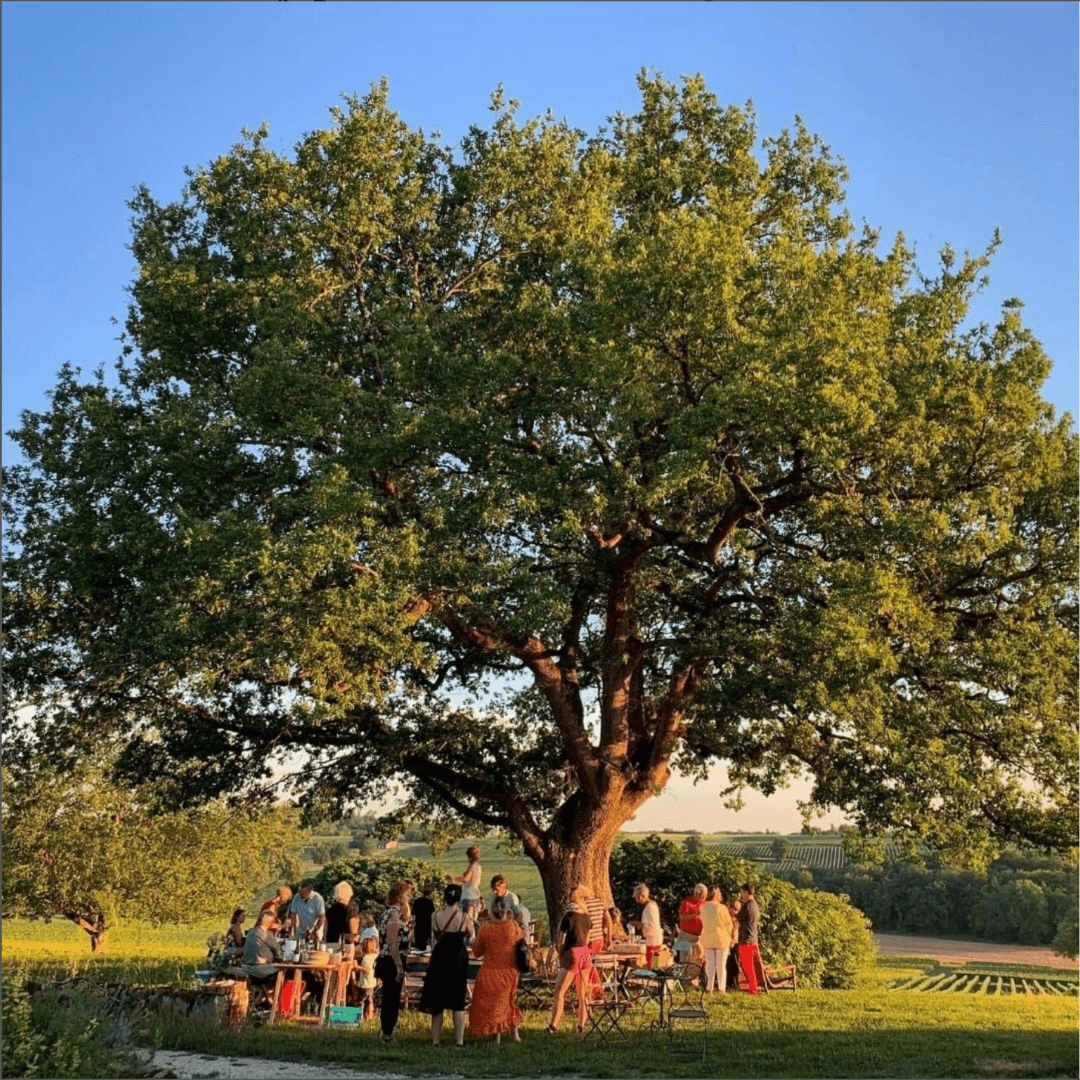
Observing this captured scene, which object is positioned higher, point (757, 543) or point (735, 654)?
Result: point (757, 543)

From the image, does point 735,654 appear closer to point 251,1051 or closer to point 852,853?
point 852,853

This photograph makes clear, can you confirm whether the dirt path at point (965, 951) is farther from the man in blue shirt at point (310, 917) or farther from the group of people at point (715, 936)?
the man in blue shirt at point (310, 917)

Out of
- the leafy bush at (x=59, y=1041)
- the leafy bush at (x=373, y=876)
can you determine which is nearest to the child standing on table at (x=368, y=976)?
the leafy bush at (x=59, y=1041)

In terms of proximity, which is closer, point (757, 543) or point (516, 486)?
point (516, 486)

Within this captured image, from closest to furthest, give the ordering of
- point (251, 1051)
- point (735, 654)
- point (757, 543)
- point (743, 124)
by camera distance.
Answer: point (251, 1051) → point (735, 654) → point (757, 543) → point (743, 124)

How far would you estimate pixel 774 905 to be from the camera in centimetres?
2375

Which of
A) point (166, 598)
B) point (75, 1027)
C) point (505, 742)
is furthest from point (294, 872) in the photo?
point (75, 1027)

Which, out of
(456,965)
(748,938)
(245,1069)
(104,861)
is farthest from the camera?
(104,861)

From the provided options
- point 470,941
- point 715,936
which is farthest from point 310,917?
point 715,936

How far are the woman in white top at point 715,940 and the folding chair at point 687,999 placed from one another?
0.73 ft

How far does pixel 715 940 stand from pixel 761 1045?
5.35 metres

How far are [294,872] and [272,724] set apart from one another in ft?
120

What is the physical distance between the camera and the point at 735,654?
1950 cm

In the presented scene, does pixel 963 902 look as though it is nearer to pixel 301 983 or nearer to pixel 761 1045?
pixel 761 1045
